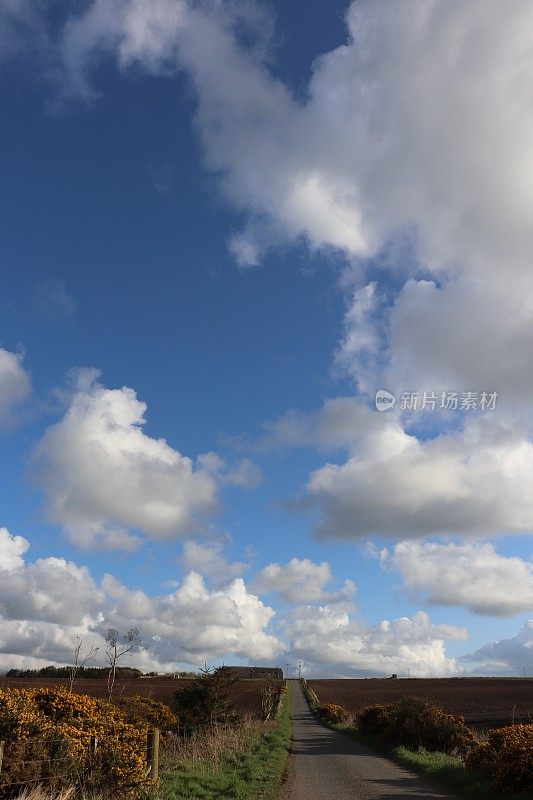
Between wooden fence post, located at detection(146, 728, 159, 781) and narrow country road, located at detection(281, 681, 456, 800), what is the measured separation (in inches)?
114

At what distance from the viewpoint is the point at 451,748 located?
23.1 meters

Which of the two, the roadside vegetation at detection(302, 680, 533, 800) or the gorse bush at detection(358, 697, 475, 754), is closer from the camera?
the roadside vegetation at detection(302, 680, 533, 800)

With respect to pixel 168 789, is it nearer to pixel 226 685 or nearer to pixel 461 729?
pixel 461 729

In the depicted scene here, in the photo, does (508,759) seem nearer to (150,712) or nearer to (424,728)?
(424,728)

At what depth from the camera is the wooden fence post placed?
1325cm

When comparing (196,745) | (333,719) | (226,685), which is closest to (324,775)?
(196,745)

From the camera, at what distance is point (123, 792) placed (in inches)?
468

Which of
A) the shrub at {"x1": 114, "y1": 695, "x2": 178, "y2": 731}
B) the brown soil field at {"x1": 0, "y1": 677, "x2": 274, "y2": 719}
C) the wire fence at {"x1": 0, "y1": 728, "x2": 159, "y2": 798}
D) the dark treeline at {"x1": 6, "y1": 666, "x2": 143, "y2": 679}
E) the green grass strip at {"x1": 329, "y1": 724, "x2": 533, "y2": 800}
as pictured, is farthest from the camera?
the dark treeline at {"x1": 6, "y1": 666, "x2": 143, "y2": 679}

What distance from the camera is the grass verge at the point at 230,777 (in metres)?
12.6

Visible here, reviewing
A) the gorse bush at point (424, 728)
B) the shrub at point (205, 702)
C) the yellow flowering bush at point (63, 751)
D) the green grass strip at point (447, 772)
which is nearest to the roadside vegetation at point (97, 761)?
the yellow flowering bush at point (63, 751)

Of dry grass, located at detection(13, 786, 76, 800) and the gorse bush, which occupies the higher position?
dry grass, located at detection(13, 786, 76, 800)

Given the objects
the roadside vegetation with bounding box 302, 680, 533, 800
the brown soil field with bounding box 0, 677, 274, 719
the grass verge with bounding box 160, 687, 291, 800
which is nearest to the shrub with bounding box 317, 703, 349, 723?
the brown soil field with bounding box 0, 677, 274, 719

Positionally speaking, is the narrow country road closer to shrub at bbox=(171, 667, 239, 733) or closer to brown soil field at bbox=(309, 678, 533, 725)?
brown soil field at bbox=(309, 678, 533, 725)

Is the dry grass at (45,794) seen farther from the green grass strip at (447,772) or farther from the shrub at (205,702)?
the shrub at (205,702)
